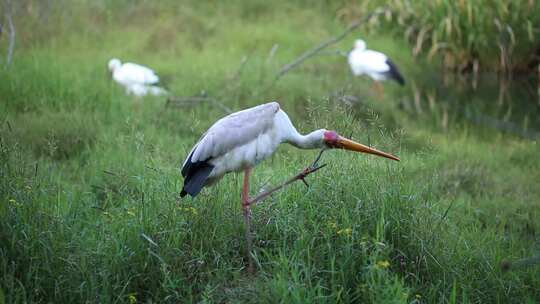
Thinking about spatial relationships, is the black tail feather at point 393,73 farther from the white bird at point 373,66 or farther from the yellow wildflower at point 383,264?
the yellow wildflower at point 383,264

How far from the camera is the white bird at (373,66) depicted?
8.66 metres

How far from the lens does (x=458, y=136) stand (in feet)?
24.1

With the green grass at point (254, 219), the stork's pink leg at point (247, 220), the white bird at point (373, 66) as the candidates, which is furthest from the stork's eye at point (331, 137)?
the white bird at point (373, 66)

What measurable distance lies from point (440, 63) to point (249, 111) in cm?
651


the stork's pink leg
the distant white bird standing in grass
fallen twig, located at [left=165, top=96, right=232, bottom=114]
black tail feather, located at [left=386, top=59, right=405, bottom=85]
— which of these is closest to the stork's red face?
the stork's pink leg

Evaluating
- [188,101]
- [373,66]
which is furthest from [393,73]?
[188,101]

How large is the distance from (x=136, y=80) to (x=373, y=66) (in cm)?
274

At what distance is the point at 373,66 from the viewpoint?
866 centimetres

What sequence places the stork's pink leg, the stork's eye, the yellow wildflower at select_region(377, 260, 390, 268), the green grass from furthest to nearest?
the stork's eye → the stork's pink leg → the green grass → the yellow wildflower at select_region(377, 260, 390, 268)

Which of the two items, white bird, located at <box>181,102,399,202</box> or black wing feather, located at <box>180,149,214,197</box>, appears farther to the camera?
white bird, located at <box>181,102,399,202</box>

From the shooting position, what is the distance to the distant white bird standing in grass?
291 inches

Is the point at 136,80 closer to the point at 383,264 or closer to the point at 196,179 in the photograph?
the point at 196,179

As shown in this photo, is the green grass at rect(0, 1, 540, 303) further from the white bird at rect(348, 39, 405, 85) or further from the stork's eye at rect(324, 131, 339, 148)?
the white bird at rect(348, 39, 405, 85)

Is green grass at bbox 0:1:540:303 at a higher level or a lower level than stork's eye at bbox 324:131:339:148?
lower
